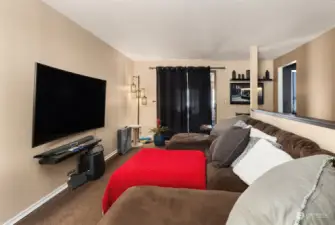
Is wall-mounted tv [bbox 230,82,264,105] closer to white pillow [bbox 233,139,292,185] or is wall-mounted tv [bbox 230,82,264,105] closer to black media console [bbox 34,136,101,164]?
black media console [bbox 34,136,101,164]

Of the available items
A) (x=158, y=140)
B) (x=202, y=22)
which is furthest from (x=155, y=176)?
(x=158, y=140)

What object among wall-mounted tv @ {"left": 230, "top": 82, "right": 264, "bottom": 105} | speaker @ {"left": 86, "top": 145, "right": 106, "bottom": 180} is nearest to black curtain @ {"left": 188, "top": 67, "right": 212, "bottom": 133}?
wall-mounted tv @ {"left": 230, "top": 82, "right": 264, "bottom": 105}

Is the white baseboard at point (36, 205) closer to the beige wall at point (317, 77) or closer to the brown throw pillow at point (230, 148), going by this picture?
the brown throw pillow at point (230, 148)

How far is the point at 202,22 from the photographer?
386 cm

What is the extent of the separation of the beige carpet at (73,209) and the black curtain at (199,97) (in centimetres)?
382

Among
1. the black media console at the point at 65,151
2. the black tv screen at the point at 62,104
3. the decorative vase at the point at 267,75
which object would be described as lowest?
the black media console at the point at 65,151

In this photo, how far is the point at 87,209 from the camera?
9.52ft

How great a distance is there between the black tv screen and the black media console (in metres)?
0.15

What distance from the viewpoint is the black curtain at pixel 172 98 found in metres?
7.12

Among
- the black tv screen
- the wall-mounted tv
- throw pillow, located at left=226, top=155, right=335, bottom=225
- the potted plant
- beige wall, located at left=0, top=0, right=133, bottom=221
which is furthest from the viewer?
the wall-mounted tv

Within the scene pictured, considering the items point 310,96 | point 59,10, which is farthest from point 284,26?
point 59,10

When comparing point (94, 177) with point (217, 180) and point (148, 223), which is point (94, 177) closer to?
point (217, 180)

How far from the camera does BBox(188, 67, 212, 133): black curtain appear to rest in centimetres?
707

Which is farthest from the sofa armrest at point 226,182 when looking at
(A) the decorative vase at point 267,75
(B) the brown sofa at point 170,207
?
(A) the decorative vase at point 267,75
